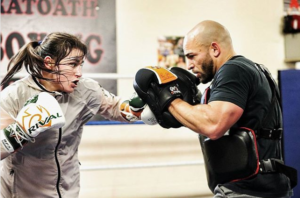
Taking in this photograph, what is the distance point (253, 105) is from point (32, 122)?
2.52 feet

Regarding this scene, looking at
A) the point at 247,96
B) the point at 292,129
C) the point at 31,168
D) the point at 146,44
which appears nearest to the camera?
the point at 247,96

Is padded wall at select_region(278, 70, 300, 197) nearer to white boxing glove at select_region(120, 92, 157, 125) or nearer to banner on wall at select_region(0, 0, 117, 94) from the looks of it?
banner on wall at select_region(0, 0, 117, 94)

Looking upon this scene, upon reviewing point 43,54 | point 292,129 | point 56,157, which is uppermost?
point 43,54

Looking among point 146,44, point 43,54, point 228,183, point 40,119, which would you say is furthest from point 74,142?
point 146,44

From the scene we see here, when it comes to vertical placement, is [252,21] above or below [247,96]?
above

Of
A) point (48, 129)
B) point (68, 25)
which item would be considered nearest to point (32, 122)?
point (48, 129)

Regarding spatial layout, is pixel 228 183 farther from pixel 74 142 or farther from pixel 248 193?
pixel 74 142

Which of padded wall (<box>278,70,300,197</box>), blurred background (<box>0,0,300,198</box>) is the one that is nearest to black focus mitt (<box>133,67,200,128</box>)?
blurred background (<box>0,0,300,198</box>)

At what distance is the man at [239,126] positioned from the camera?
1430mm

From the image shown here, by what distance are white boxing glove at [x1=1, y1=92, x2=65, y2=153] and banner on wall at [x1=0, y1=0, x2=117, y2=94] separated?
148 cm

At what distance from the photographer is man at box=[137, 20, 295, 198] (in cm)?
143

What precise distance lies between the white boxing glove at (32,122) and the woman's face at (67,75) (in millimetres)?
122

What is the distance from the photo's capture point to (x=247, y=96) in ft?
4.83

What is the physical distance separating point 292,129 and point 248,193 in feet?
4.90
